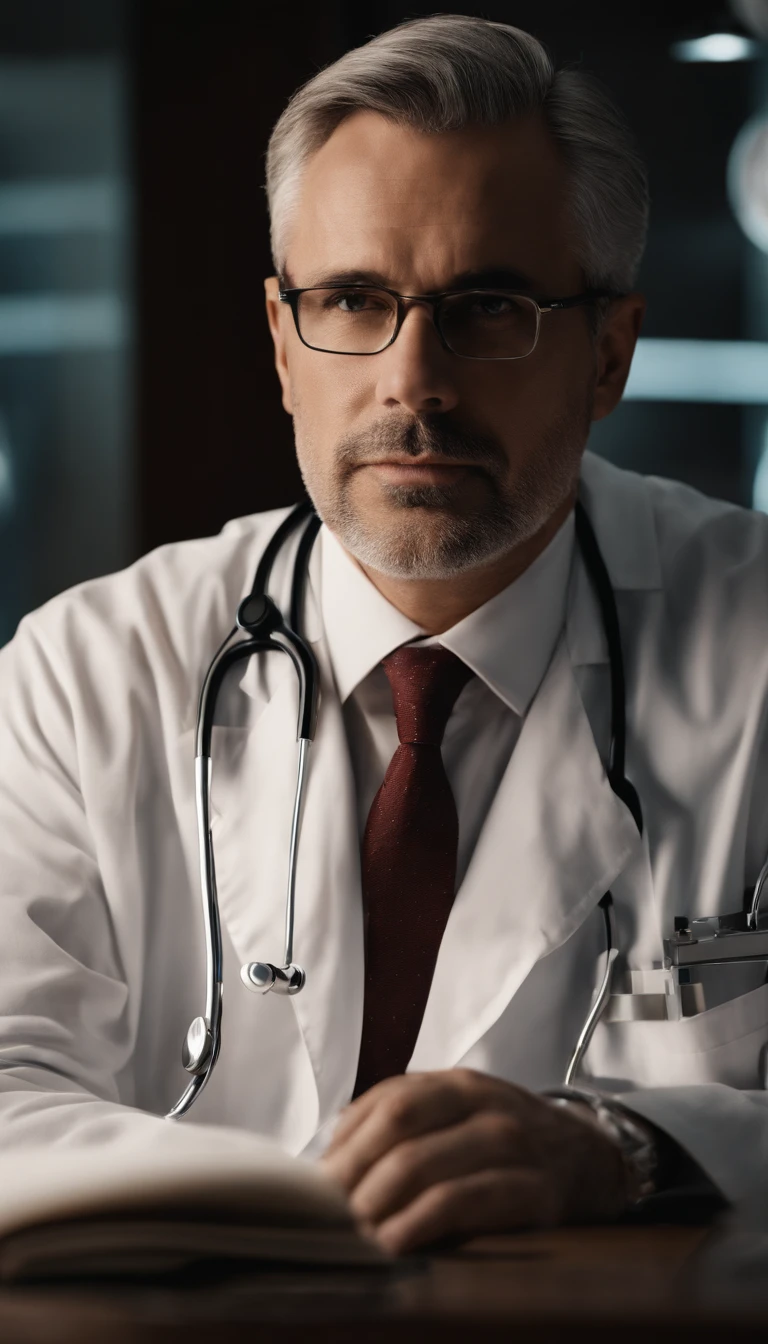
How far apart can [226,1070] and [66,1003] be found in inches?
6.7

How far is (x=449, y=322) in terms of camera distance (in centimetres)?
128

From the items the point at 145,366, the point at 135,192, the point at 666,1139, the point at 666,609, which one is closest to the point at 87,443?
the point at 145,366

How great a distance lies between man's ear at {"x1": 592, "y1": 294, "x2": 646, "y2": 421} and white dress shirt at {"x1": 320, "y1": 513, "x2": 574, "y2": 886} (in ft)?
0.77

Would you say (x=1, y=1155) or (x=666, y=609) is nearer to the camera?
(x=1, y=1155)

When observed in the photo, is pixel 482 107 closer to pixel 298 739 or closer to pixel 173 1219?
pixel 298 739

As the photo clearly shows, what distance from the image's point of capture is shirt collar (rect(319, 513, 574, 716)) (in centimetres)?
134

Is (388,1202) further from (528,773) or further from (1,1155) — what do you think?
(528,773)

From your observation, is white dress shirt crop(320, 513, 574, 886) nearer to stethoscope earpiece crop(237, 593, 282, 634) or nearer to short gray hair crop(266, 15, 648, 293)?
stethoscope earpiece crop(237, 593, 282, 634)

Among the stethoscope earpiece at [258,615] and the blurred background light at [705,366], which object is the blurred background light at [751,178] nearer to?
the blurred background light at [705,366]

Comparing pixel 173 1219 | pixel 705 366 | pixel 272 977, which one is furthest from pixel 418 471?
pixel 705 366

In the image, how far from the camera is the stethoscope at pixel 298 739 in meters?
1.18

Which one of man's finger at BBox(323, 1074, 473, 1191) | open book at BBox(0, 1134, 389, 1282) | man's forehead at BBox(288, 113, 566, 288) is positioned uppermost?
man's forehead at BBox(288, 113, 566, 288)

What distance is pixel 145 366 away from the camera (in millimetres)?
1981

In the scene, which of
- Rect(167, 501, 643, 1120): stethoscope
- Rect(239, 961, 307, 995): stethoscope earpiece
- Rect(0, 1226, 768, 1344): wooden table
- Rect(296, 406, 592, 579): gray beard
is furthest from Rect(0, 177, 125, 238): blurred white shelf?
Rect(0, 1226, 768, 1344): wooden table
